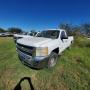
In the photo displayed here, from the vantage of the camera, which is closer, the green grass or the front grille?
the green grass

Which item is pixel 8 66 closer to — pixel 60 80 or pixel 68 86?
pixel 60 80

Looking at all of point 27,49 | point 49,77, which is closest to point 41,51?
point 27,49

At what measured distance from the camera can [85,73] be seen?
18.8 feet

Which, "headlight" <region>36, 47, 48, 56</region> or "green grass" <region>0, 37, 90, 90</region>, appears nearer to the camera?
"green grass" <region>0, 37, 90, 90</region>

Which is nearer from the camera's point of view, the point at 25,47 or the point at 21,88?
the point at 21,88

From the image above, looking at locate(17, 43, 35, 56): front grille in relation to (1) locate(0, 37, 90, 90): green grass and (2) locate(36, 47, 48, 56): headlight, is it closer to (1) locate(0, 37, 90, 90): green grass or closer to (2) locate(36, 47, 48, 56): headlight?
(2) locate(36, 47, 48, 56): headlight

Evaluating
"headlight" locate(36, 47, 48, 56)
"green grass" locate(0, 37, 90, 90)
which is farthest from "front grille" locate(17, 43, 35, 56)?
"green grass" locate(0, 37, 90, 90)

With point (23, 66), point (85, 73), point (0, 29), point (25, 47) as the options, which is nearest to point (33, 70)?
point (23, 66)

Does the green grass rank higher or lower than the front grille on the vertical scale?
lower

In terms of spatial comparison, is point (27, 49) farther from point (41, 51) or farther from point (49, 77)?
point (49, 77)

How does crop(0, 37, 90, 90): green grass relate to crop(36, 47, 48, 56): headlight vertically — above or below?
below

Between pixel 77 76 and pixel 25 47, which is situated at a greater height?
pixel 25 47

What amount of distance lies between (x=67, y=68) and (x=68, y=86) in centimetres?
172

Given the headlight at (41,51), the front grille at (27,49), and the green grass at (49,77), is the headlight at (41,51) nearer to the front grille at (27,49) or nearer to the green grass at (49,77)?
the front grille at (27,49)
